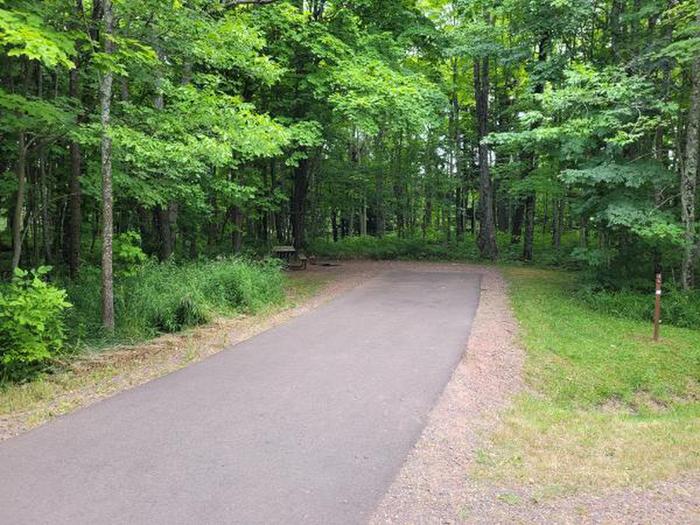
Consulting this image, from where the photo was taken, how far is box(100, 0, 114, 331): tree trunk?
7.46m

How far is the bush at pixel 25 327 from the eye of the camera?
594 cm

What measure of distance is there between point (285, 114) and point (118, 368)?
12.4 metres

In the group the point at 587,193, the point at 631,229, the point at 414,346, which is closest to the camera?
the point at 414,346

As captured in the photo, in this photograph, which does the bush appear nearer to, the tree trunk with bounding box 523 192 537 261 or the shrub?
the shrub

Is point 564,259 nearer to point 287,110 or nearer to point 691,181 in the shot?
point 691,181

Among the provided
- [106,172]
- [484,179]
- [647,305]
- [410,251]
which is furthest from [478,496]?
[484,179]

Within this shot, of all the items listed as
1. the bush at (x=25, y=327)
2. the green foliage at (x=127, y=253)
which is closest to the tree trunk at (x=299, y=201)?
the green foliage at (x=127, y=253)

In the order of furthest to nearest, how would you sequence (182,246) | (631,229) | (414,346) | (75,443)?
1. (182,246)
2. (631,229)
3. (414,346)
4. (75,443)

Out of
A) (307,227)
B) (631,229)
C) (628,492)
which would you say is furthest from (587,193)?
(307,227)

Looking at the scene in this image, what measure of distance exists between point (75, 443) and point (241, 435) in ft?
4.55

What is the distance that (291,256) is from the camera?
19.2m

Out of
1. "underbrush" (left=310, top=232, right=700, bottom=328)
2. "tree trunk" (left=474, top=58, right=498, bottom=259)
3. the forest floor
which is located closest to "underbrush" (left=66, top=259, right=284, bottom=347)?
the forest floor

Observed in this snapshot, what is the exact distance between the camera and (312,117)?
55.1ft

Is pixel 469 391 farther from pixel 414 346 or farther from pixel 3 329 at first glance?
pixel 3 329
